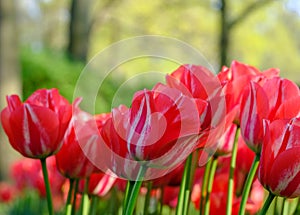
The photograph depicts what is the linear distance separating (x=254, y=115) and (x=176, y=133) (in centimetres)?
19

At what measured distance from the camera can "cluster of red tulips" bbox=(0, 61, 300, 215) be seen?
2.83ft

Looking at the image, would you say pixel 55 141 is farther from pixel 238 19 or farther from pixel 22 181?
pixel 238 19

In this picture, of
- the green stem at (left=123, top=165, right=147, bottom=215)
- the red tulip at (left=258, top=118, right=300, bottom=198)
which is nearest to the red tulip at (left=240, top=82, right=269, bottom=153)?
the red tulip at (left=258, top=118, right=300, bottom=198)

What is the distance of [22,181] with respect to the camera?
10.3 ft

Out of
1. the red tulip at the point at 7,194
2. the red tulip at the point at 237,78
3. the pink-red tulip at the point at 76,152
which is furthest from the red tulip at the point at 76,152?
the red tulip at the point at 7,194

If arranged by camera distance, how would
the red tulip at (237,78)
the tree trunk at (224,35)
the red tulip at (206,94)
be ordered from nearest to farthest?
the red tulip at (206,94)
the red tulip at (237,78)
the tree trunk at (224,35)

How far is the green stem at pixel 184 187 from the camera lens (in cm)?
100

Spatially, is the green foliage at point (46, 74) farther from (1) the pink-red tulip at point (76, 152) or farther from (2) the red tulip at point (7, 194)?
(1) the pink-red tulip at point (76, 152)

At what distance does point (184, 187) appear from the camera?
1045 mm

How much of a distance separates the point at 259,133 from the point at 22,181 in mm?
2309

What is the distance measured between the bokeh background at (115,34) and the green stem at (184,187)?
1.75 ft

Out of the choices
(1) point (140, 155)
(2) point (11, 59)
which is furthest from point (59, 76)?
(1) point (140, 155)

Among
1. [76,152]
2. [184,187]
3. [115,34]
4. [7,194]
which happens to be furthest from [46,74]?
[115,34]

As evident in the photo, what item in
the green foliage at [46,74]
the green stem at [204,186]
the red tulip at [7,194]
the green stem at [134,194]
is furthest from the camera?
the green foliage at [46,74]
